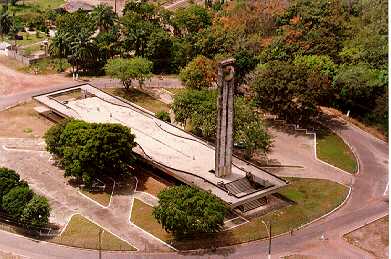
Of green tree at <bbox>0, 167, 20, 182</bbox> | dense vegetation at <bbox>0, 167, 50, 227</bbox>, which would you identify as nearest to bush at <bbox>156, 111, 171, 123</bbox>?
green tree at <bbox>0, 167, 20, 182</bbox>

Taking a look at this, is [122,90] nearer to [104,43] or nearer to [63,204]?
[104,43]

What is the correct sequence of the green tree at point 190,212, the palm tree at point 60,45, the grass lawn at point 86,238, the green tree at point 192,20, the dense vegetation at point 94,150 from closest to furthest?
the green tree at point 190,212 → the grass lawn at point 86,238 → the dense vegetation at point 94,150 → the palm tree at point 60,45 → the green tree at point 192,20

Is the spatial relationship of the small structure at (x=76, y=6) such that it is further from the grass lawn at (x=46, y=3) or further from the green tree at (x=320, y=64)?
the green tree at (x=320, y=64)

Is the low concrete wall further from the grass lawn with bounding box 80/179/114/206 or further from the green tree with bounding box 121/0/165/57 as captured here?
the grass lawn with bounding box 80/179/114/206

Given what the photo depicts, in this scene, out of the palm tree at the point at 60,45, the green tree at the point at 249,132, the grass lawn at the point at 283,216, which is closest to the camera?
the grass lawn at the point at 283,216

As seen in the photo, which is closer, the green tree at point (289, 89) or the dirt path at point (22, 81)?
the green tree at point (289, 89)

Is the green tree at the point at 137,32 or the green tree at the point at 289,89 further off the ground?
the green tree at the point at 137,32

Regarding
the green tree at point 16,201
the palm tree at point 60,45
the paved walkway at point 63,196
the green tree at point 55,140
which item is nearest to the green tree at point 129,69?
the palm tree at point 60,45
